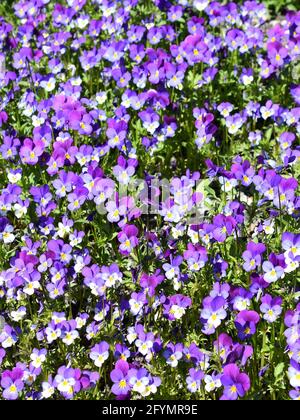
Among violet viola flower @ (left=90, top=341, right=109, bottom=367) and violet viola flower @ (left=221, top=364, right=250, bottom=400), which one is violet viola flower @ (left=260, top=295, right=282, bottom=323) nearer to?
violet viola flower @ (left=221, top=364, right=250, bottom=400)

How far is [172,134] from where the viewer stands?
16.2 ft

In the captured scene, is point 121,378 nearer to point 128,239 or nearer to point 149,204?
point 128,239

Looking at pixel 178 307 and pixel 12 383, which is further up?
pixel 178 307

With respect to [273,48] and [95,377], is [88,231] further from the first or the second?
[273,48]

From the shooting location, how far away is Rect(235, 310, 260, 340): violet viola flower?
138 inches

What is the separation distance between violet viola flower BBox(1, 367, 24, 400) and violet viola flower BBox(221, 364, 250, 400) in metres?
0.99

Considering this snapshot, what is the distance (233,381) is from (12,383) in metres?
1.07

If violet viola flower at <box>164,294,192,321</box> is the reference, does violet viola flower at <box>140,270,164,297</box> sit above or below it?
above

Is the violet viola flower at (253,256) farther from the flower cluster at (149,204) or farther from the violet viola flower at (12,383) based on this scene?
the violet viola flower at (12,383)

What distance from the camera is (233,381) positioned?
333 centimetres

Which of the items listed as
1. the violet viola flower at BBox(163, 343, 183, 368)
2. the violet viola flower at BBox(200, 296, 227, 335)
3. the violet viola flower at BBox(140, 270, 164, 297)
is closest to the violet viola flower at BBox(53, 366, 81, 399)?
the violet viola flower at BBox(163, 343, 183, 368)

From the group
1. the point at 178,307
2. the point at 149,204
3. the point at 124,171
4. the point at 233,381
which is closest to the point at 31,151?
the point at 124,171

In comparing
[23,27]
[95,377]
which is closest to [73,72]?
[23,27]

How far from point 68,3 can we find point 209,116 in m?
1.96
